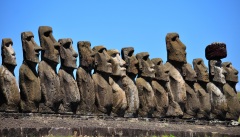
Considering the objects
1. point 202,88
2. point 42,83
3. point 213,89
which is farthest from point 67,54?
point 213,89

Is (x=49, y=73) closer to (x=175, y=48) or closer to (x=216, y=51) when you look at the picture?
(x=175, y=48)

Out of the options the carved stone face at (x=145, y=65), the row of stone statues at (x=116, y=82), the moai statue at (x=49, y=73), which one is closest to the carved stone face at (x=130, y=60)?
the row of stone statues at (x=116, y=82)

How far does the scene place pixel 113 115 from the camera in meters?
19.2

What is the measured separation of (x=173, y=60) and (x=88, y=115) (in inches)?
232

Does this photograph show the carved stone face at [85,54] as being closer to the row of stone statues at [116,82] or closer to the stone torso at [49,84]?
the row of stone statues at [116,82]

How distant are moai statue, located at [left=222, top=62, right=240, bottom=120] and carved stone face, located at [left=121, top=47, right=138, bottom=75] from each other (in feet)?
18.5

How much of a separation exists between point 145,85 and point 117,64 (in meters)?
1.55

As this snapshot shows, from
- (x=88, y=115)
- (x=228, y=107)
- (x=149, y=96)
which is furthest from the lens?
(x=228, y=107)

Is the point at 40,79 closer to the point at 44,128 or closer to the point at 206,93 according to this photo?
the point at 44,128

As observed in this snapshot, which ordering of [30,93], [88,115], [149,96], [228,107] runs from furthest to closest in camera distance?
[228,107], [149,96], [88,115], [30,93]

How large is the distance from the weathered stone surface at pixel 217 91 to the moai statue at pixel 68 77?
26.5 ft

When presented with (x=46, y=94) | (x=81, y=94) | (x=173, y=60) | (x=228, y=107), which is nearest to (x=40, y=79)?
(x=46, y=94)

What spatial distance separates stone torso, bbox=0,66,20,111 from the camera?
1634 cm

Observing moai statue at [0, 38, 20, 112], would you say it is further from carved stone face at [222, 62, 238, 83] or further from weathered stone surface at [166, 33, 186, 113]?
carved stone face at [222, 62, 238, 83]
